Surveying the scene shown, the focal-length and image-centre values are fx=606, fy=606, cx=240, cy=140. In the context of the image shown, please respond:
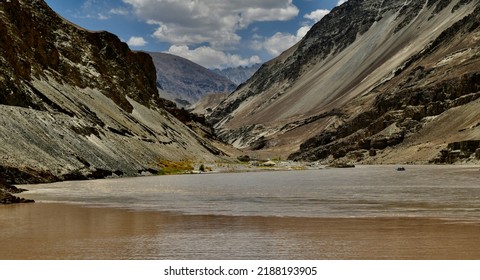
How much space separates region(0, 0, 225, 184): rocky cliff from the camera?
2667 inches

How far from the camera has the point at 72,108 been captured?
90.9m

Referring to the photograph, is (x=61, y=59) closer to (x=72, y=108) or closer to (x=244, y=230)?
(x=72, y=108)

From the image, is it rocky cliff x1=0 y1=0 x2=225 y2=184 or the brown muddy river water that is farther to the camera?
rocky cliff x1=0 y1=0 x2=225 y2=184

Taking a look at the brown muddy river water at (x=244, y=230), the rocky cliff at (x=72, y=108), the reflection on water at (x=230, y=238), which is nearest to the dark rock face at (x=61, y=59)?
the rocky cliff at (x=72, y=108)

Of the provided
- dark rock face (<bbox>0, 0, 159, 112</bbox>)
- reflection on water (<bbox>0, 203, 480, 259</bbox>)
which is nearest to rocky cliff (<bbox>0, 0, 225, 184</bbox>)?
dark rock face (<bbox>0, 0, 159, 112</bbox>)

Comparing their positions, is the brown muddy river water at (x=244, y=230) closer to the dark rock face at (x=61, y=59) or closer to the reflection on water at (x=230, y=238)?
the reflection on water at (x=230, y=238)

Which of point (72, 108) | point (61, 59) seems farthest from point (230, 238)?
point (61, 59)

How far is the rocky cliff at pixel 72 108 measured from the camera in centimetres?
6775

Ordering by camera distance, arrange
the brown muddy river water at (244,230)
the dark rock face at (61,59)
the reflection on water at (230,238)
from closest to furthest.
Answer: the reflection on water at (230,238)
the brown muddy river water at (244,230)
the dark rock face at (61,59)

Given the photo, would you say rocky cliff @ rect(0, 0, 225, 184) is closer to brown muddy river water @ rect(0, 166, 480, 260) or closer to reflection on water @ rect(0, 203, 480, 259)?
brown muddy river water @ rect(0, 166, 480, 260)

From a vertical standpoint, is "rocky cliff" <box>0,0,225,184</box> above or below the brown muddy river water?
above
